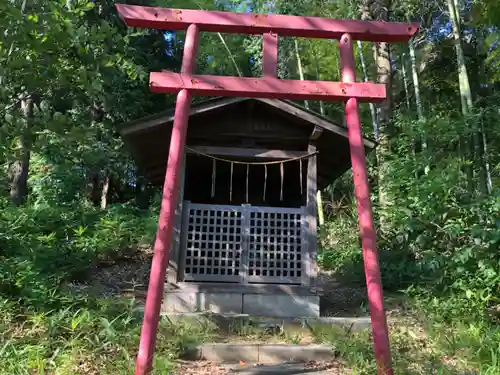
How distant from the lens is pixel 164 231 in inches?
164

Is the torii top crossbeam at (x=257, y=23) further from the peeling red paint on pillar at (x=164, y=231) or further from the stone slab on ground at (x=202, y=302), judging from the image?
the stone slab on ground at (x=202, y=302)

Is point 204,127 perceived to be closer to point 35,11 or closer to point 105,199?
point 35,11

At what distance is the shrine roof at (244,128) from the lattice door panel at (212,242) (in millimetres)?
1119

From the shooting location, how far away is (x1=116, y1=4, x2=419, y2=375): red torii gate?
13.7ft

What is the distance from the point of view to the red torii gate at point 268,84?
4.19 m

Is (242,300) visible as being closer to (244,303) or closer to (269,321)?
(244,303)

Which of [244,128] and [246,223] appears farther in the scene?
[244,128]

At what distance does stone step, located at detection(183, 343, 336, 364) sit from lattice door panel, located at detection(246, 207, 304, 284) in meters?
1.74

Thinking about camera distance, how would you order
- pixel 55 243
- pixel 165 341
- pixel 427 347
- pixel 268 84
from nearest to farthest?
pixel 268 84
pixel 165 341
pixel 427 347
pixel 55 243

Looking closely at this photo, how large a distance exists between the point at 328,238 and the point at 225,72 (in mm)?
7678

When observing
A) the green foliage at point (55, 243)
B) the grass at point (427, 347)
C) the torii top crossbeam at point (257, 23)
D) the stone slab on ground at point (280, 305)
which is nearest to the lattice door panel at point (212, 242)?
the stone slab on ground at point (280, 305)

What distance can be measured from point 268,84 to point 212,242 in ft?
9.44

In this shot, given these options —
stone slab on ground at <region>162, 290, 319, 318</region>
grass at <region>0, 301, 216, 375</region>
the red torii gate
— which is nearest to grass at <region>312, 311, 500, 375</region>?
the red torii gate

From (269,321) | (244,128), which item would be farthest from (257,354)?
(244,128)
